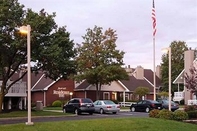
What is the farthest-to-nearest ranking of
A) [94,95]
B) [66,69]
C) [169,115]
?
1. [94,95]
2. [66,69]
3. [169,115]

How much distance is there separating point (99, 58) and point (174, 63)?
26.2 meters

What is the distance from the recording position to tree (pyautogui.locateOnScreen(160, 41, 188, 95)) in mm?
73188

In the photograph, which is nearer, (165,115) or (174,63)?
(165,115)

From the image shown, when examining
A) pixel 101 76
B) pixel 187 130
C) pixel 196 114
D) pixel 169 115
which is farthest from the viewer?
pixel 101 76

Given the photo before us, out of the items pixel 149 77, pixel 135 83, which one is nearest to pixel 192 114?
pixel 135 83

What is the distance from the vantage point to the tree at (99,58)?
173ft

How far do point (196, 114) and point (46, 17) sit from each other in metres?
14.8

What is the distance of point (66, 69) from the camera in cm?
3416

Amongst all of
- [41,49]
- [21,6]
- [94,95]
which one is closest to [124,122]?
[41,49]

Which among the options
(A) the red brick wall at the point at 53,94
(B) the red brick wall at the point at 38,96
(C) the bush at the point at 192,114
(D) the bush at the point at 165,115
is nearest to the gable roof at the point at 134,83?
(A) the red brick wall at the point at 53,94

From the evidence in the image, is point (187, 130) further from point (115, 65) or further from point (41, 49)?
point (115, 65)

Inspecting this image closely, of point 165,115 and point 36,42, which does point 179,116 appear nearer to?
point 165,115

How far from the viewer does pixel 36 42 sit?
3216 cm

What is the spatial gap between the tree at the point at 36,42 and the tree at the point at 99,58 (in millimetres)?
18012
